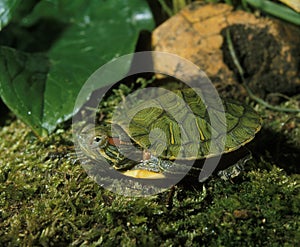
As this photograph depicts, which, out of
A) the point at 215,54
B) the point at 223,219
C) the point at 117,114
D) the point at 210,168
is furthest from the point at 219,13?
the point at 223,219

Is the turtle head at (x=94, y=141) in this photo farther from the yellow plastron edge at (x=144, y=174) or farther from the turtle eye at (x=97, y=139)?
the yellow plastron edge at (x=144, y=174)

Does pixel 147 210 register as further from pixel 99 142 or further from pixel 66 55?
pixel 66 55

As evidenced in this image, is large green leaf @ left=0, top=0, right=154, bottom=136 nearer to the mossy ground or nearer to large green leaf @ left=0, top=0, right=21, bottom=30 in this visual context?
large green leaf @ left=0, top=0, right=21, bottom=30

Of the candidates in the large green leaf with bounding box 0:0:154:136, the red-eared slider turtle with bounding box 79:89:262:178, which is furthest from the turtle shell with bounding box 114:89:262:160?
the large green leaf with bounding box 0:0:154:136

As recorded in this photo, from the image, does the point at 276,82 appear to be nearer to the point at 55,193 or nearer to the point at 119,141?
the point at 119,141

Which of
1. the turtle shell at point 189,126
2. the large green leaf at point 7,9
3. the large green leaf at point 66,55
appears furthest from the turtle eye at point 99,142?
the large green leaf at point 7,9
